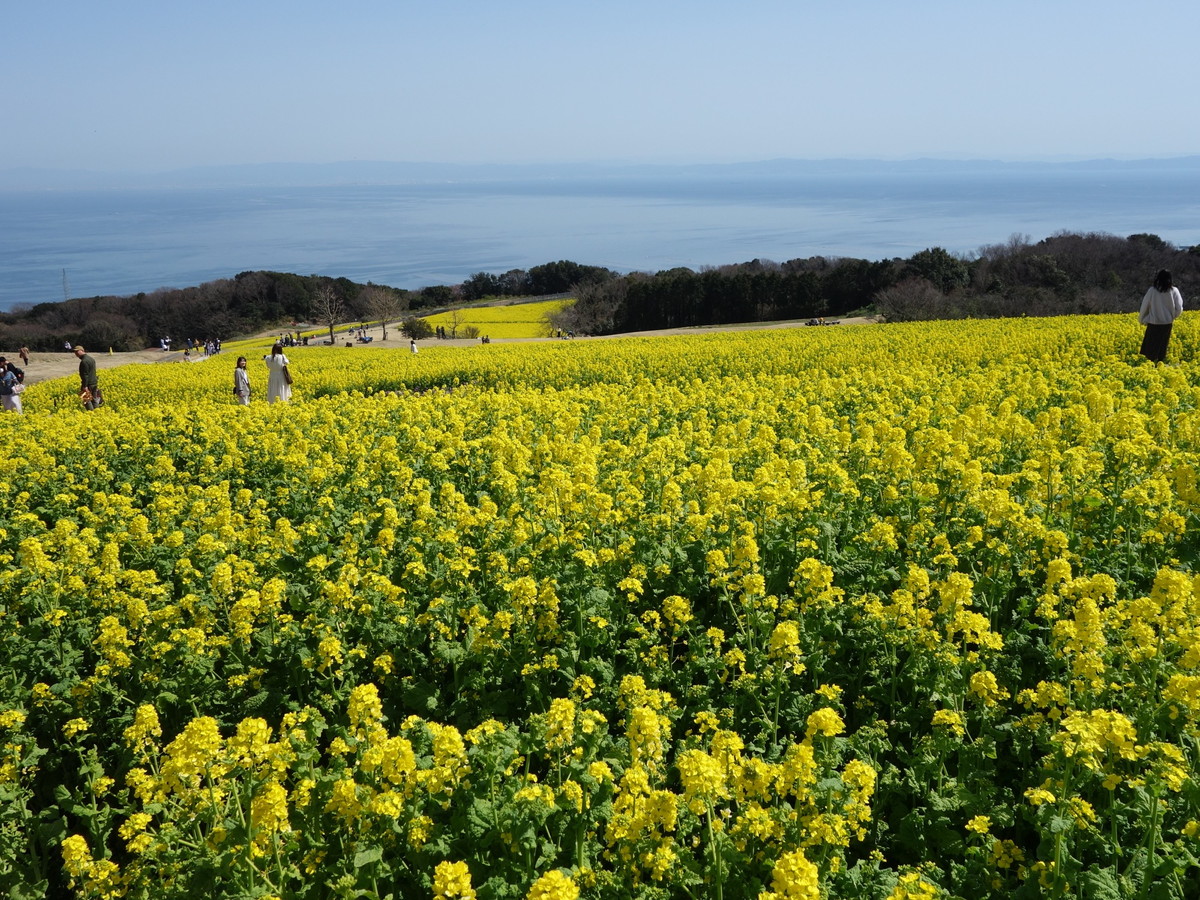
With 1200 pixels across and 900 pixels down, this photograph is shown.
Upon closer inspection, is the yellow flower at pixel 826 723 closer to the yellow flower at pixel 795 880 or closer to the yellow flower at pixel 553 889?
the yellow flower at pixel 795 880

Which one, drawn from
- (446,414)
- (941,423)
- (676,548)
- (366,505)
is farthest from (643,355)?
(676,548)

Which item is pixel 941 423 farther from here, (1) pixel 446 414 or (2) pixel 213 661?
(2) pixel 213 661

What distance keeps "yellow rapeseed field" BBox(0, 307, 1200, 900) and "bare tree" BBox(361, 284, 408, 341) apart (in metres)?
76.1

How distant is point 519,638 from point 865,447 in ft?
17.8

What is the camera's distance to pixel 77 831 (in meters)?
5.23

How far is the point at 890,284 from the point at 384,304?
4994 cm

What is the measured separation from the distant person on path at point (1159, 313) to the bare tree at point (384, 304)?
2829 inches

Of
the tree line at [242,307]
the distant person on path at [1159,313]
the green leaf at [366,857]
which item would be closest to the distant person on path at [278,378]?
the green leaf at [366,857]

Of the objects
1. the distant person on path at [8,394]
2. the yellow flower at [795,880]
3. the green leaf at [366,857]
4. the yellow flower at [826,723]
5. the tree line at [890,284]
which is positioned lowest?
the green leaf at [366,857]

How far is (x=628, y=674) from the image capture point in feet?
18.4

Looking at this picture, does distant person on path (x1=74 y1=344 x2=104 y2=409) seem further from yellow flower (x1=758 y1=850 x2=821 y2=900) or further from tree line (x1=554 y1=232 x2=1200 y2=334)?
tree line (x1=554 y1=232 x2=1200 y2=334)

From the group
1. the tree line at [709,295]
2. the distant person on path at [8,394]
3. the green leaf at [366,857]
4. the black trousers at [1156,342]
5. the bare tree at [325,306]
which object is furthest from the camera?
the bare tree at [325,306]

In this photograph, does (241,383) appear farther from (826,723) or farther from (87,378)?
(826,723)

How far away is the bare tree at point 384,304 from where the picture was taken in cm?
8712
